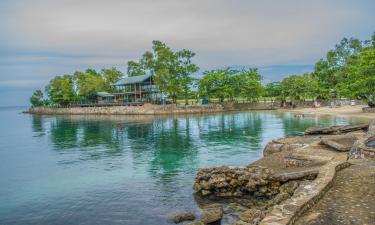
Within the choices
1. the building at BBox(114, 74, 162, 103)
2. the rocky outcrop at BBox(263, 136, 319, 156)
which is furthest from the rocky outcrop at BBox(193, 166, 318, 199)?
the building at BBox(114, 74, 162, 103)

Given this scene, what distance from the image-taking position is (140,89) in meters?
117

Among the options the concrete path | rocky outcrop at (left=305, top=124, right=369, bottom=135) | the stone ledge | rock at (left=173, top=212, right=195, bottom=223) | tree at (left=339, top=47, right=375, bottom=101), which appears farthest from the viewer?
tree at (left=339, top=47, right=375, bottom=101)

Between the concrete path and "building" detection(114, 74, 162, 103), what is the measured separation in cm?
10237

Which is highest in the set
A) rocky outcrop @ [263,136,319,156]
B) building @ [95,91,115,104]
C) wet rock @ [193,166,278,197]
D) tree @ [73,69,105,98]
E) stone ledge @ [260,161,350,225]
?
tree @ [73,69,105,98]

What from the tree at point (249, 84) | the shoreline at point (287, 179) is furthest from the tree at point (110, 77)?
the shoreline at point (287, 179)

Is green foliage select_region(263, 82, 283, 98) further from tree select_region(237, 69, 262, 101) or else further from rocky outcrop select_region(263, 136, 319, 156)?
rocky outcrop select_region(263, 136, 319, 156)

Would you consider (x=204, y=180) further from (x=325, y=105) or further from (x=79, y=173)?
(x=325, y=105)

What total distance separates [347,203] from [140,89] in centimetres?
10825

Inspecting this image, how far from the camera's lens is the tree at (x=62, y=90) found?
144m

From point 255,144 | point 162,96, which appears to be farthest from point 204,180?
point 162,96

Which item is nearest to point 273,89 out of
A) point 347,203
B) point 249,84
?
point 249,84

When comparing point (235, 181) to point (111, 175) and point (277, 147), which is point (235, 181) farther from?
point (111, 175)

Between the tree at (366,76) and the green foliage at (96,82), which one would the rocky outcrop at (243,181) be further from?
the green foliage at (96,82)

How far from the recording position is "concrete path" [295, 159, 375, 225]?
10.5 m
